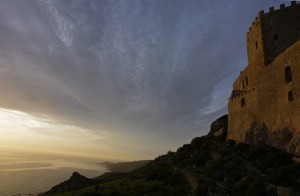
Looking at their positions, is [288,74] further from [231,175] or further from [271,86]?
[231,175]

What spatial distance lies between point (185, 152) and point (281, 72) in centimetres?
2249

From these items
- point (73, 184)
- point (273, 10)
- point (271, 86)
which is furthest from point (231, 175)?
point (73, 184)

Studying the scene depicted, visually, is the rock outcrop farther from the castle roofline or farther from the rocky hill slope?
the castle roofline

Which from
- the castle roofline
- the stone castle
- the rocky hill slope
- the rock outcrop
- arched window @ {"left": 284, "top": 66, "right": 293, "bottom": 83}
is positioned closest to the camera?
the rocky hill slope

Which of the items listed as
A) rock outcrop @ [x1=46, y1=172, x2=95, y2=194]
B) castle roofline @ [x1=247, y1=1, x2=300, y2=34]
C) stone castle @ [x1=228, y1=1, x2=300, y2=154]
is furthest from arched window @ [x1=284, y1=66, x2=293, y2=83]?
rock outcrop @ [x1=46, y1=172, x2=95, y2=194]

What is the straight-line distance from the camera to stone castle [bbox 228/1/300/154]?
1136 inches

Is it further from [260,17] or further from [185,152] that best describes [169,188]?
[260,17]

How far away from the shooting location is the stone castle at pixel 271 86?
2886cm

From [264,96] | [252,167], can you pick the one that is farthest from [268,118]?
[252,167]

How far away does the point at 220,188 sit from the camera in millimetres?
24000

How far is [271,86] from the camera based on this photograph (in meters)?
33.2

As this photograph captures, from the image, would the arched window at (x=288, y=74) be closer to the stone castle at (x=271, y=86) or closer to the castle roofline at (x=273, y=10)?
the stone castle at (x=271, y=86)

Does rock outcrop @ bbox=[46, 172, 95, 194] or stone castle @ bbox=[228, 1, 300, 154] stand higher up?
stone castle @ bbox=[228, 1, 300, 154]

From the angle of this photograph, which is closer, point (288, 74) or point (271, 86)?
point (288, 74)
